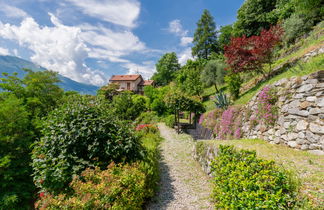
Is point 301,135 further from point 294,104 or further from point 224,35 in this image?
point 224,35

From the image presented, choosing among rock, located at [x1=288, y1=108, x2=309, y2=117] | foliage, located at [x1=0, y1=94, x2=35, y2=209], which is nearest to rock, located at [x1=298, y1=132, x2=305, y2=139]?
rock, located at [x1=288, y1=108, x2=309, y2=117]

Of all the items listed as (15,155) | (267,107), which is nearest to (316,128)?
(267,107)

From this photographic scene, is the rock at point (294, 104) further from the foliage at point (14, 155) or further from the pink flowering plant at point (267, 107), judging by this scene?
the foliage at point (14, 155)

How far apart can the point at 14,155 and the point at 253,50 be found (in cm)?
1415

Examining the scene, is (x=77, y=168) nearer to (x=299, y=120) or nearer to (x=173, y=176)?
(x=173, y=176)

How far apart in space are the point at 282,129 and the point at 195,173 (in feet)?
10.3

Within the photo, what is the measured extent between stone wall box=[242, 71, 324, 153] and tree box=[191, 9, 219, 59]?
28515mm

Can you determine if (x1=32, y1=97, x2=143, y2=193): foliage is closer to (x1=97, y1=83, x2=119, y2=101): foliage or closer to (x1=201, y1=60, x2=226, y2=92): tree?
(x1=201, y1=60, x2=226, y2=92): tree

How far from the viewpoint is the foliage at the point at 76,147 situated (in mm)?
3229

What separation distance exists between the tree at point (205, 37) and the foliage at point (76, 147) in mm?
31090

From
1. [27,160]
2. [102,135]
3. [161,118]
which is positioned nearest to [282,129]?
[102,135]

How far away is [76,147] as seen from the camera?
11.8ft

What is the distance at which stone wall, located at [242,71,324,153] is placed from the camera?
3700 mm

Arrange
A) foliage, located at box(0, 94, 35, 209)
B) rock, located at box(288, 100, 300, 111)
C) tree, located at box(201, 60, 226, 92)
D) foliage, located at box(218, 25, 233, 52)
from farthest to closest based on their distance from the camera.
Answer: foliage, located at box(218, 25, 233, 52) < tree, located at box(201, 60, 226, 92) < foliage, located at box(0, 94, 35, 209) < rock, located at box(288, 100, 300, 111)
